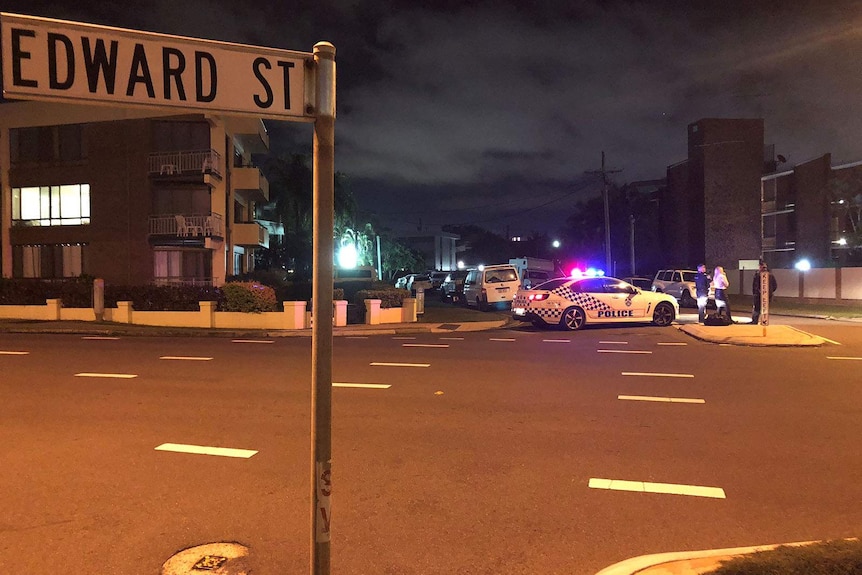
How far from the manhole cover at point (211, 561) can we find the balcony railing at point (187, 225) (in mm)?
25737

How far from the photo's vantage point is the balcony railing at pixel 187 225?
1100 inches

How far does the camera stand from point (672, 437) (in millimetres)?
6492

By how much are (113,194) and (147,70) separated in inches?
1155

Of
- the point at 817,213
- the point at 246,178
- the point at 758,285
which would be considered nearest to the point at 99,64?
the point at 758,285

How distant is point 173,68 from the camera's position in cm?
265

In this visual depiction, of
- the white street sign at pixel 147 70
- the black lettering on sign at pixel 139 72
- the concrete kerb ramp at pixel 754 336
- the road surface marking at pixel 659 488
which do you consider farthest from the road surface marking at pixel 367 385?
the concrete kerb ramp at pixel 754 336

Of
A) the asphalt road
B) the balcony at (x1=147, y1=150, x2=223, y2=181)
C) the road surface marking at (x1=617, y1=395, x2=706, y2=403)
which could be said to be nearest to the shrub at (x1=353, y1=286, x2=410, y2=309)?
the asphalt road

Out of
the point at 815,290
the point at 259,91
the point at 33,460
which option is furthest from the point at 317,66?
the point at 815,290

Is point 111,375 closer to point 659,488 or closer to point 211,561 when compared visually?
point 211,561

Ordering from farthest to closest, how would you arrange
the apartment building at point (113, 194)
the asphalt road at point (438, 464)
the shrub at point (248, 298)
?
the apartment building at point (113, 194) < the shrub at point (248, 298) < the asphalt road at point (438, 464)

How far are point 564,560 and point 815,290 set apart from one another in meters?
33.3

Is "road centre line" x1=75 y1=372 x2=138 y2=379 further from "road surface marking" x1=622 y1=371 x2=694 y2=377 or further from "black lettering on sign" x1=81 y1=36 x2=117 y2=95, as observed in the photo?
"black lettering on sign" x1=81 y1=36 x2=117 y2=95

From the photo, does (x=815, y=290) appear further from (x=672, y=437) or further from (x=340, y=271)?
(x=672, y=437)

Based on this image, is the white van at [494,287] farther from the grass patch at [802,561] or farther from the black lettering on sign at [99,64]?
the black lettering on sign at [99,64]
